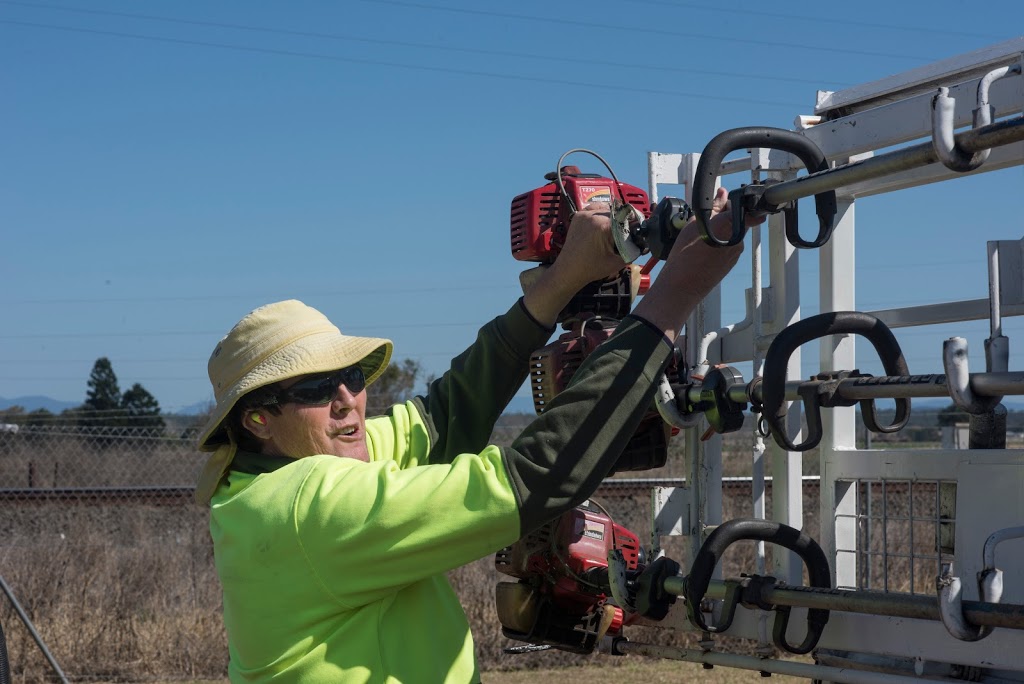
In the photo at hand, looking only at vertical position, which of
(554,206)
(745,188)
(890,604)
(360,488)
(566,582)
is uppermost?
(554,206)

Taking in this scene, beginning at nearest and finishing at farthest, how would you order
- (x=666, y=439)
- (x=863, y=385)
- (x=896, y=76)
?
1. (x=863, y=385)
2. (x=896, y=76)
3. (x=666, y=439)

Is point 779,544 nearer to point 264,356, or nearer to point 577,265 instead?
point 577,265

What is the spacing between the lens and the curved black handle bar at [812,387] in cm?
258

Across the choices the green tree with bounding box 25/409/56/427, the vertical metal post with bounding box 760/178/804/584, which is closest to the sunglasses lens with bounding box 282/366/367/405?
the vertical metal post with bounding box 760/178/804/584

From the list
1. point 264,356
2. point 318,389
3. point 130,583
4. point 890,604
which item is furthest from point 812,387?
point 130,583

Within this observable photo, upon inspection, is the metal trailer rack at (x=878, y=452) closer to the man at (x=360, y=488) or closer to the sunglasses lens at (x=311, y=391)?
the man at (x=360, y=488)

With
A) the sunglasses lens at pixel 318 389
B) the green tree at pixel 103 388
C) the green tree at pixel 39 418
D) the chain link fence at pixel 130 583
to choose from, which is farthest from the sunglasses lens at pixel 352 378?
the green tree at pixel 103 388

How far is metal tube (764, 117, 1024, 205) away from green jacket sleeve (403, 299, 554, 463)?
1.09 meters

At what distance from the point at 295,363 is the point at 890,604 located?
135cm

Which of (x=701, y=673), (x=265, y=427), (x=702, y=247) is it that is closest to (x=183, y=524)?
(x=701, y=673)

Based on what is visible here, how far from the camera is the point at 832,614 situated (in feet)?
10.1

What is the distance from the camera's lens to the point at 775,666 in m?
3.29

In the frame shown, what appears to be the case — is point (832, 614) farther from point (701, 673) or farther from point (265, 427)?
point (701, 673)

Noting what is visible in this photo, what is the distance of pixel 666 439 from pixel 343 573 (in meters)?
1.44
